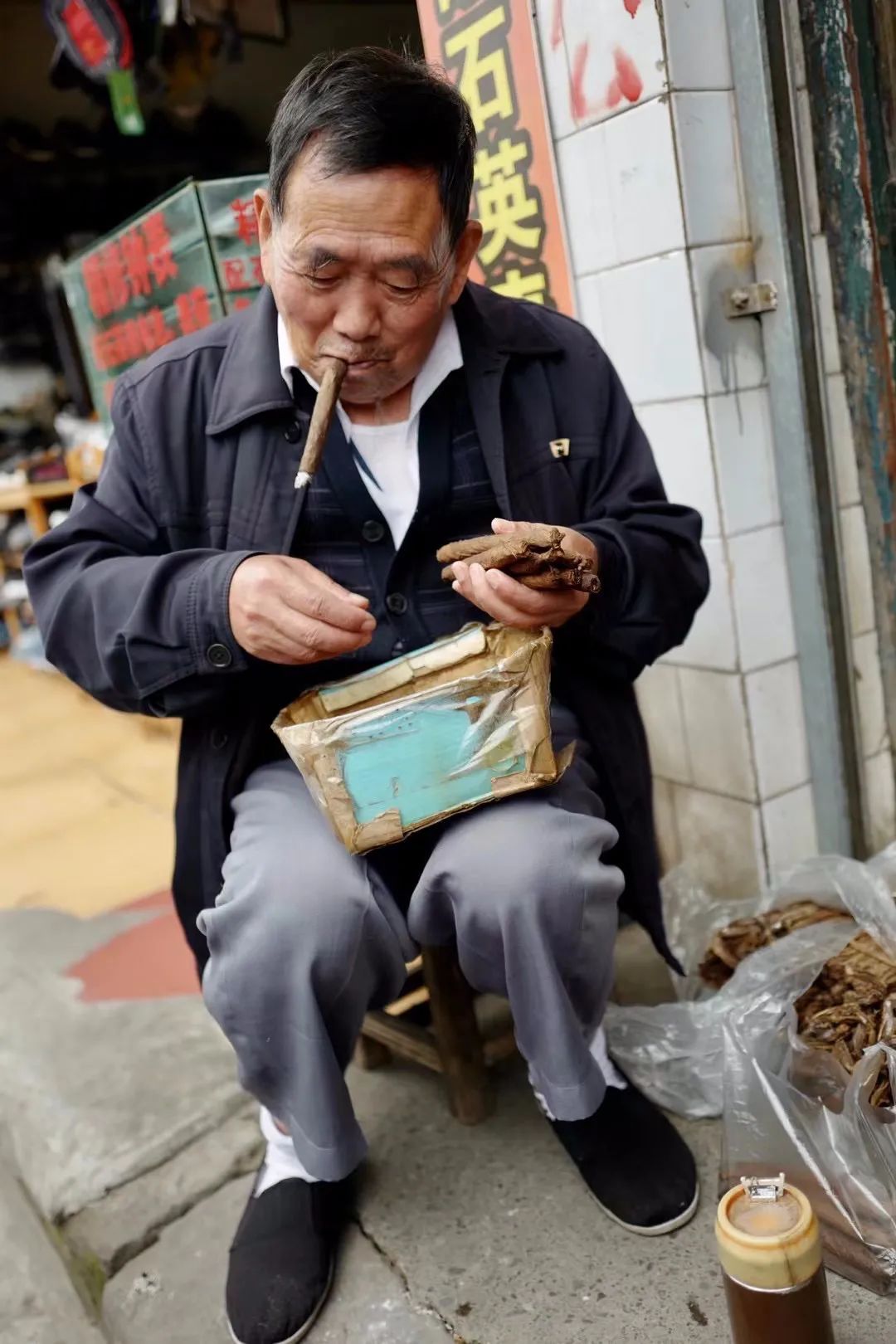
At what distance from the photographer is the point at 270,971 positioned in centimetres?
134

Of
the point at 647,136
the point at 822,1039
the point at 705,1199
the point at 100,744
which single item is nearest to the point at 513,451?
the point at 647,136

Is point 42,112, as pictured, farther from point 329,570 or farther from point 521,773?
point 521,773

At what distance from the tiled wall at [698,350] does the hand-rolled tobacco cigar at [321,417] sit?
769 mm

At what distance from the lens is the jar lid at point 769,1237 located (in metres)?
1.05

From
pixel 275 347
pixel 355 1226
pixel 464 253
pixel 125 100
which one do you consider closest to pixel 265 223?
pixel 275 347

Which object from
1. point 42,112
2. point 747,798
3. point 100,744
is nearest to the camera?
point 747,798

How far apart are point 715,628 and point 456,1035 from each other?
91cm

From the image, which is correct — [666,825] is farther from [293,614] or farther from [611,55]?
[611,55]

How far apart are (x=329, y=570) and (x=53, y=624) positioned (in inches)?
15.8

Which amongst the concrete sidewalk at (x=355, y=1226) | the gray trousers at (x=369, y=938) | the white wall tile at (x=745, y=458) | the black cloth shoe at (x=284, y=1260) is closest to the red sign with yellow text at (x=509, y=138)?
the white wall tile at (x=745, y=458)

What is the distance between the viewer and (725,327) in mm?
1858

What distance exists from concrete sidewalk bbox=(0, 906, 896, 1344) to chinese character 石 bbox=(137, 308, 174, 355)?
1873 mm

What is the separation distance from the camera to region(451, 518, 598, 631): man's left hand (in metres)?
1.29

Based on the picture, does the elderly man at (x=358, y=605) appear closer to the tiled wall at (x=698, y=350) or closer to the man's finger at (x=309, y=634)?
the man's finger at (x=309, y=634)
